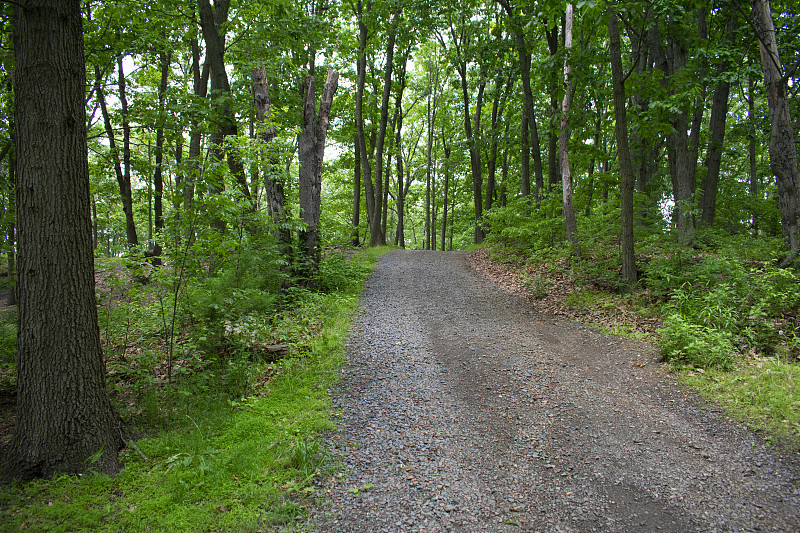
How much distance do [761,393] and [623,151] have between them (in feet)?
16.7

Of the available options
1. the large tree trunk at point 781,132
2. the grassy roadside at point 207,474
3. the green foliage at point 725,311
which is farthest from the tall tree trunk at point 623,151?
the grassy roadside at point 207,474

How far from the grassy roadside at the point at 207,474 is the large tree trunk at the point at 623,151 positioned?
641 centimetres

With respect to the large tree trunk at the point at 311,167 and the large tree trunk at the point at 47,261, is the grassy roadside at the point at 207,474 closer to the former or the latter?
the large tree trunk at the point at 47,261

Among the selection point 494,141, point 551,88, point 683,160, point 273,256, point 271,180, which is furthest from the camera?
point 494,141

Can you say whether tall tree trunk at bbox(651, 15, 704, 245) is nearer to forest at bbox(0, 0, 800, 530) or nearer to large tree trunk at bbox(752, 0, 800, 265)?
forest at bbox(0, 0, 800, 530)

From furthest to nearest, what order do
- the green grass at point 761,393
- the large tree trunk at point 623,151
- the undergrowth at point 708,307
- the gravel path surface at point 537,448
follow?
the large tree trunk at point 623,151, the undergrowth at point 708,307, the green grass at point 761,393, the gravel path surface at point 537,448

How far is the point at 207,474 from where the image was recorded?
343cm

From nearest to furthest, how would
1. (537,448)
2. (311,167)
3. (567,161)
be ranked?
(537,448)
(311,167)
(567,161)

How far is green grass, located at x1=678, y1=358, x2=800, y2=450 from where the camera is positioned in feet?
13.0

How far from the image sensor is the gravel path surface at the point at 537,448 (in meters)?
3.06

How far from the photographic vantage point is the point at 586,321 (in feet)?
25.0

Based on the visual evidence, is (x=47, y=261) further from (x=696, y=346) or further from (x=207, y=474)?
(x=696, y=346)

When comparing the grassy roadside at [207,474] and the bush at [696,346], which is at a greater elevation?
the bush at [696,346]

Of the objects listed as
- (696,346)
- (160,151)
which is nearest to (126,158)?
(160,151)
